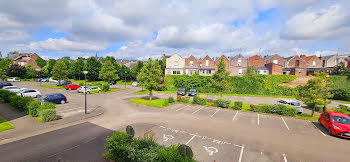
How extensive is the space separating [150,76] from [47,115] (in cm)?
1346

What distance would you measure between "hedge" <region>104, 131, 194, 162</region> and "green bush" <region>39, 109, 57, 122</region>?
391 inches

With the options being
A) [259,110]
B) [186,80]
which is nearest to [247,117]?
[259,110]

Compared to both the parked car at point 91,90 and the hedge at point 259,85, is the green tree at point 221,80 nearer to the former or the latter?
the hedge at point 259,85

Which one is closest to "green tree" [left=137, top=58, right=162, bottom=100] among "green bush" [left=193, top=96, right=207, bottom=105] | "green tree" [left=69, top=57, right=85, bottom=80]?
"green bush" [left=193, top=96, right=207, bottom=105]

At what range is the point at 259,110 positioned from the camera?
1911 cm

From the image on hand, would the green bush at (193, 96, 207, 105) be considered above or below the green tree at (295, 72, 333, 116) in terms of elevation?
below

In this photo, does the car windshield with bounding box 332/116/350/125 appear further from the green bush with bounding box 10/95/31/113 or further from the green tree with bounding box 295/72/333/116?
the green bush with bounding box 10/95/31/113

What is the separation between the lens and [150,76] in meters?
23.7

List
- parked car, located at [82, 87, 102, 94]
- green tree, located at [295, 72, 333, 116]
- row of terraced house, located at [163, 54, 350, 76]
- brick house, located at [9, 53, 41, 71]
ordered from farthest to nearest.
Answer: brick house, located at [9, 53, 41, 71] < row of terraced house, located at [163, 54, 350, 76] < parked car, located at [82, 87, 102, 94] < green tree, located at [295, 72, 333, 116]

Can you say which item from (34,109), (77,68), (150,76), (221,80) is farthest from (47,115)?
(77,68)

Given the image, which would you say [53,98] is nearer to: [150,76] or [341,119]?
[150,76]

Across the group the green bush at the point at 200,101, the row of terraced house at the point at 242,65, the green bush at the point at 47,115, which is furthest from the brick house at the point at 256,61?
the green bush at the point at 47,115

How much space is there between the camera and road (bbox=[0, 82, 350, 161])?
8.66m

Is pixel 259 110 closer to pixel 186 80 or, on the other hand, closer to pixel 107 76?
pixel 186 80
